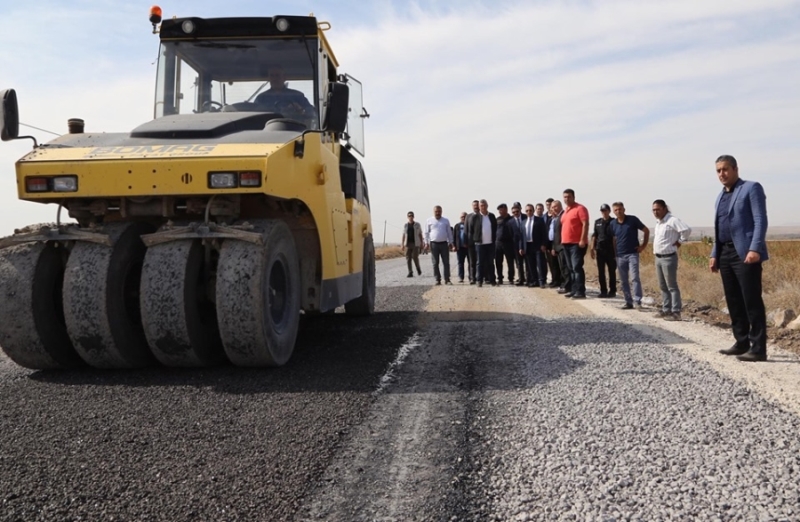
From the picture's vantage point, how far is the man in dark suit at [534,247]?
14172 mm

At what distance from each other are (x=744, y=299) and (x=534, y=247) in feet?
28.0

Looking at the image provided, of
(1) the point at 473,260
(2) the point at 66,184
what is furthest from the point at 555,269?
(2) the point at 66,184

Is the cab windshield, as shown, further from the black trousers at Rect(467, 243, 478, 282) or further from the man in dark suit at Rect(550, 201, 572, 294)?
the black trousers at Rect(467, 243, 478, 282)

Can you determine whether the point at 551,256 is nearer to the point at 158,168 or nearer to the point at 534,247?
the point at 534,247

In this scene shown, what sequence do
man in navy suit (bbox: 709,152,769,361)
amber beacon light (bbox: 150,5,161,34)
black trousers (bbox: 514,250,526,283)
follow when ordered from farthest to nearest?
black trousers (bbox: 514,250,526,283)
amber beacon light (bbox: 150,5,161,34)
man in navy suit (bbox: 709,152,769,361)

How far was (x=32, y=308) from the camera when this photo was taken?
498 centimetres

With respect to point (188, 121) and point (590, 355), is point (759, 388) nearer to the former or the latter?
point (590, 355)

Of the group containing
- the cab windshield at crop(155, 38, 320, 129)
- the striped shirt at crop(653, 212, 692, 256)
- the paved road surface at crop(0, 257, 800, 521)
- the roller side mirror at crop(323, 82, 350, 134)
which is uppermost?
the cab windshield at crop(155, 38, 320, 129)

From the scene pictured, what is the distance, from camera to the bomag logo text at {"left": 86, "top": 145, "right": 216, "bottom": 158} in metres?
4.90

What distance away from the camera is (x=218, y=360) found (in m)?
5.38

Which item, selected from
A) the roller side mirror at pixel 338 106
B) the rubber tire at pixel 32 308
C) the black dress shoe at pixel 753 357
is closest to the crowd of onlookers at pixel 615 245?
the black dress shoe at pixel 753 357

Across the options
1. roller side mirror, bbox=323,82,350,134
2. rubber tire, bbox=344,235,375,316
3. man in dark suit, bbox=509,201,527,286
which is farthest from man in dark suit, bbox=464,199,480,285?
roller side mirror, bbox=323,82,350,134

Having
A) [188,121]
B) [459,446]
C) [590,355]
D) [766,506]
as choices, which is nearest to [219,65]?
[188,121]

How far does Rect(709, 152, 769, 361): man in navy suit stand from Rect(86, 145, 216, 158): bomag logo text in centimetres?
417
